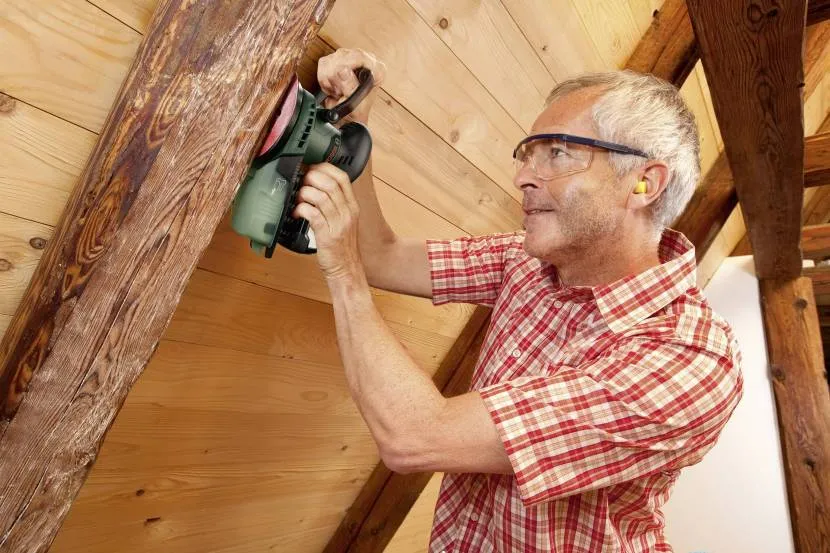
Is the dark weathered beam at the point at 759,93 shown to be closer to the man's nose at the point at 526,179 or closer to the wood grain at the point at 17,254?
the man's nose at the point at 526,179

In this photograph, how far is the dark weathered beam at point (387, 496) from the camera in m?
1.93

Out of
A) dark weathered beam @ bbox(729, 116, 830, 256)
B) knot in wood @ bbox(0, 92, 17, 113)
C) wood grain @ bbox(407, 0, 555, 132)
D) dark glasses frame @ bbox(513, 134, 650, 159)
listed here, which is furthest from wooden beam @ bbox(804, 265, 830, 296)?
knot in wood @ bbox(0, 92, 17, 113)

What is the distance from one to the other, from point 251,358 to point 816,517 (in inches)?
118

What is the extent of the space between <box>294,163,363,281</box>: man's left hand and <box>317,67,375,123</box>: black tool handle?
70 mm

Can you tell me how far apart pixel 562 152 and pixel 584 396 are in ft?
1.67

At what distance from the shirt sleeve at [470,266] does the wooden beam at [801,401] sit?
2.51m

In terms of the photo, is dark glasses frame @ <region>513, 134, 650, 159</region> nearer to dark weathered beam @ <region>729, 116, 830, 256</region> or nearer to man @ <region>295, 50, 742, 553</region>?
man @ <region>295, 50, 742, 553</region>

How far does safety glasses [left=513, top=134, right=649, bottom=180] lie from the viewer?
1.17 metres

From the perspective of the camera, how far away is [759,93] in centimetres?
161

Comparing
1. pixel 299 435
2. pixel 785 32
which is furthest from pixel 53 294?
pixel 785 32

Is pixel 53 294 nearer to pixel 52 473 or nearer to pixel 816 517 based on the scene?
pixel 52 473

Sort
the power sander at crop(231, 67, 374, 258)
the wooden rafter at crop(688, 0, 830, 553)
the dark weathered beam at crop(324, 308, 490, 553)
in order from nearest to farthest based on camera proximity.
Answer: the power sander at crop(231, 67, 374, 258) → the wooden rafter at crop(688, 0, 830, 553) → the dark weathered beam at crop(324, 308, 490, 553)

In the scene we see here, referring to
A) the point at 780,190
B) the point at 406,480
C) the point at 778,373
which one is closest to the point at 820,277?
the point at 778,373

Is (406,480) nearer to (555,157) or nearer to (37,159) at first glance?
(555,157)
